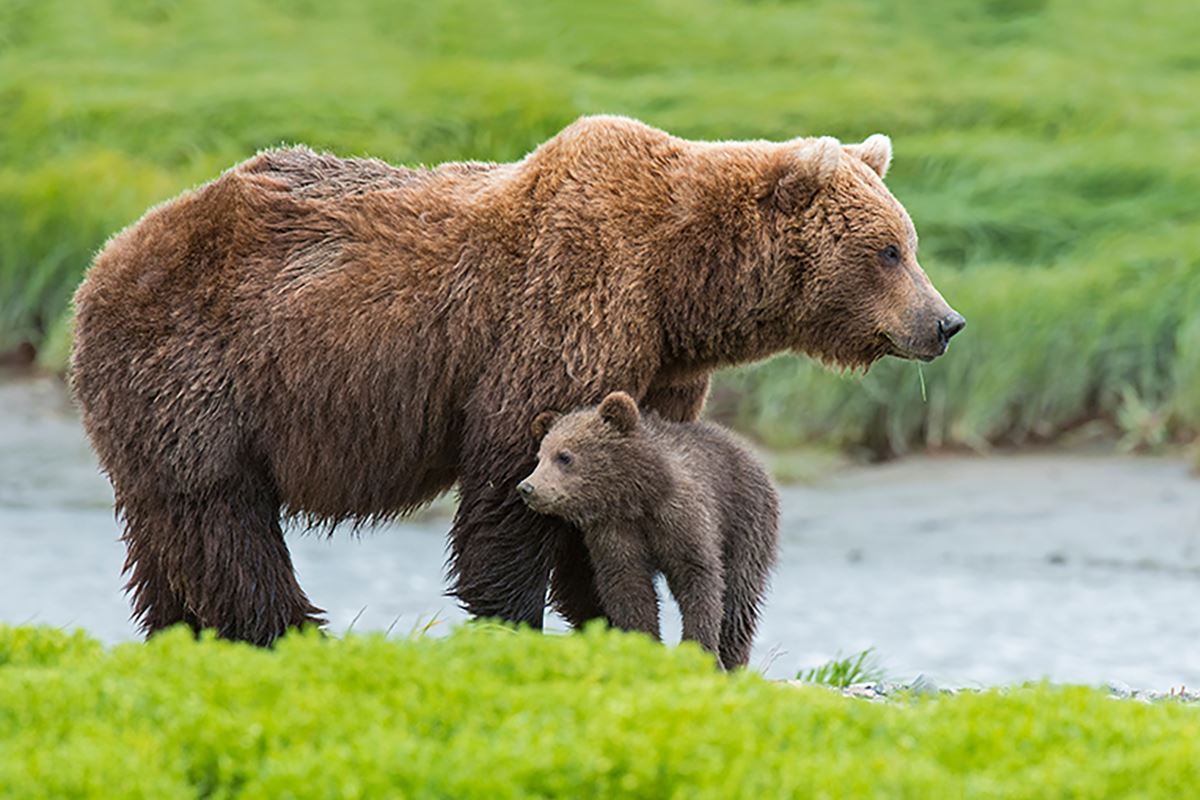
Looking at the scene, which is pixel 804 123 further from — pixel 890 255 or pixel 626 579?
pixel 626 579

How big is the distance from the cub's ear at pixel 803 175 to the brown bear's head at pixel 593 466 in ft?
2.56

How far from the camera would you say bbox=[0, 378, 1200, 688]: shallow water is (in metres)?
10.8

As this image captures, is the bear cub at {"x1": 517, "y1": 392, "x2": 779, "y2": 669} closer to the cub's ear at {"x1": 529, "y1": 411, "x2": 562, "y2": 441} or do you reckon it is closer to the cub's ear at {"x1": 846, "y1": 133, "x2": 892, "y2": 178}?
the cub's ear at {"x1": 529, "y1": 411, "x2": 562, "y2": 441}

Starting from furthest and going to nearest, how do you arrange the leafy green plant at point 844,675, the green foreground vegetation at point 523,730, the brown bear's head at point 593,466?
1. the leafy green plant at point 844,675
2. the brown bear's head at point 593,466
3. the green foreground vegetation at point 523,730

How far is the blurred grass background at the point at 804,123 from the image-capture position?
13633 mm

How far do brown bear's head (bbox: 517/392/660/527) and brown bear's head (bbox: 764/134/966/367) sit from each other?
68 cm

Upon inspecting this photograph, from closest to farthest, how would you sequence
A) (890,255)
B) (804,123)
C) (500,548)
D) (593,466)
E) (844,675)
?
1. (593,466)
2. (500,548)
3. (890,255)
4. (844,675)
5. (804,123)

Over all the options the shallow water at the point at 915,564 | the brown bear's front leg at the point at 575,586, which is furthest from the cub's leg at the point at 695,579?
the shallow water at the point at 915,564

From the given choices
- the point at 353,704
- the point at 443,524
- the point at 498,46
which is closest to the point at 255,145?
the point at 498,46

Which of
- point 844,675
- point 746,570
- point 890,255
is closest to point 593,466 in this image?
point 746,570

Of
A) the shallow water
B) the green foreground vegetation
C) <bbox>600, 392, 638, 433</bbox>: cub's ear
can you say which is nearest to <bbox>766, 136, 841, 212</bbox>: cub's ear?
<bbox>600, 392, 638, 433</bbox>: cub's ear

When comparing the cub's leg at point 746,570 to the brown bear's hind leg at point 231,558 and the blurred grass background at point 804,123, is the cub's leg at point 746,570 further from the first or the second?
the blurred grass background at point 804,123

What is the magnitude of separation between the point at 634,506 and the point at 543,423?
14.1 inches

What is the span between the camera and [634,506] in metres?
6.14
